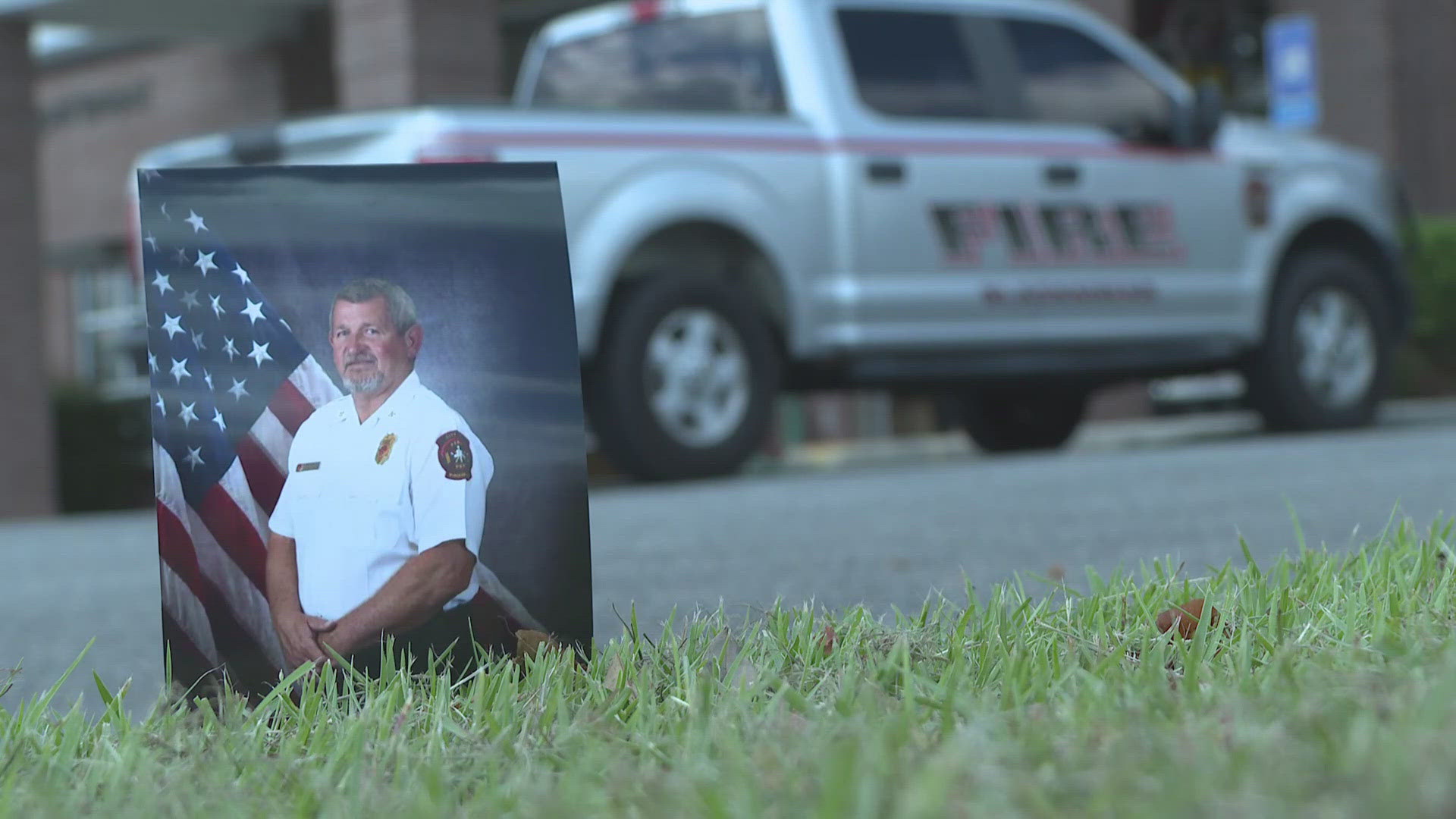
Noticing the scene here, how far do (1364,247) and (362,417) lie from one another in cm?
827

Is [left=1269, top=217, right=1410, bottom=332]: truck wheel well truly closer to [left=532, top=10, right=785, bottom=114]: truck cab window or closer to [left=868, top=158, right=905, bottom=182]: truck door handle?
[left=868, top=158, right=905, bottom=182]: truck door handle

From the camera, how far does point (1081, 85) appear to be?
8.99 m

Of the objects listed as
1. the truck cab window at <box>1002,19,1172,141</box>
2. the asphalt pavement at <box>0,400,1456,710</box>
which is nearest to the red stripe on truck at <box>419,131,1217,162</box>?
the truck cab window at <box>1002,19,1172,141</box>

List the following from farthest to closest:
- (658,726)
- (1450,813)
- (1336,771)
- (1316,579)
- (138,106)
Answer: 1. (138,106)
2. (1316,579)
3. (658,726)
4. (1336,771)
5. (1450,813)

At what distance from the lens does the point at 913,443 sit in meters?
16.4

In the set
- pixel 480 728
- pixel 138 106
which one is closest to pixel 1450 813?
pixel 480 728

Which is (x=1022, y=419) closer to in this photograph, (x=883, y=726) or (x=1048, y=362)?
(x=1048, y=362)

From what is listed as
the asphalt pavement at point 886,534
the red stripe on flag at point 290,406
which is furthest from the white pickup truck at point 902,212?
the red stripe on flag at point 290,406

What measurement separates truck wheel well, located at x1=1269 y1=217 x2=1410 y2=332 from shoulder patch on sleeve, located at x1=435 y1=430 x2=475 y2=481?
25.7 ft

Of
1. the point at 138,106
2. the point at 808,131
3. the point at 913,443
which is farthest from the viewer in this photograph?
the point at 138,106

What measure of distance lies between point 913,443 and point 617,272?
359 inches

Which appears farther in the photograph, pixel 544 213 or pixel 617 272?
pixel 617 272

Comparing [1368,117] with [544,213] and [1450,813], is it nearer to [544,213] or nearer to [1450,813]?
[544,213]

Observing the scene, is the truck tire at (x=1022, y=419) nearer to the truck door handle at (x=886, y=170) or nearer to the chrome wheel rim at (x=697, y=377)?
the truck door handle at (x=886, y=170)
